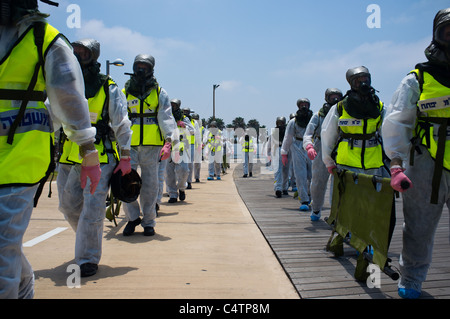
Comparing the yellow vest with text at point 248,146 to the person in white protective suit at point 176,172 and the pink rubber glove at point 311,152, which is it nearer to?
the person in white protective suit at point 176,172

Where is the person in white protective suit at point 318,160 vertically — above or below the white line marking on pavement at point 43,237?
above

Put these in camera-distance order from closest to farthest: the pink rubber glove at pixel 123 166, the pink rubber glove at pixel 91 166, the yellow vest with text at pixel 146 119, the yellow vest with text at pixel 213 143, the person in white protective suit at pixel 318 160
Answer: the pink rubber glove at pixel 91 166, the pink rubber glove at pixel 123 166, the yellow vest with text at pixel 146 119, the person in white protective suit at pixel 318 160, the yellow vest with text at pixel 213 143

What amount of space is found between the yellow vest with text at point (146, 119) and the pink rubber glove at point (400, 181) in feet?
10.8

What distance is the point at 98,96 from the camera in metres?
3.72

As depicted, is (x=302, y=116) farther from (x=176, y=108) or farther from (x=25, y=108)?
(x=25, y=108)

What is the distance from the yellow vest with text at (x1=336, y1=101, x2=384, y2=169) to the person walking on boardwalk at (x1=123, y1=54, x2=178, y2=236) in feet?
7.69

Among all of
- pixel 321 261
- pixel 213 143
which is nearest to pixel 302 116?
pixel 321 261

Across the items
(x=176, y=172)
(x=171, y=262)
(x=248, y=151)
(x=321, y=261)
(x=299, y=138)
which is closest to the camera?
(x=171, y=262)

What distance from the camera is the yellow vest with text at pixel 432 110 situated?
2.76 metres

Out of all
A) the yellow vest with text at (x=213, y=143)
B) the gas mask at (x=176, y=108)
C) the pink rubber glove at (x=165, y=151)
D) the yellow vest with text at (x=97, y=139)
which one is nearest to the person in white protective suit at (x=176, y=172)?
the gas mask at (x=176, y=108)

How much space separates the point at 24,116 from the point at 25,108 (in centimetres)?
4

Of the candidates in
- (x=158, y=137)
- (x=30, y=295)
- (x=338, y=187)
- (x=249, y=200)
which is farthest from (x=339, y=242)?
(x=249, y=200)

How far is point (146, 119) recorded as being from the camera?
5.27 metres

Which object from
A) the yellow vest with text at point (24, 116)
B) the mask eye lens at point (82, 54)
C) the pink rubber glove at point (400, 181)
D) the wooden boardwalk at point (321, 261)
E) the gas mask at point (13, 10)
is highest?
the mask eye lens at point (82, 54)
